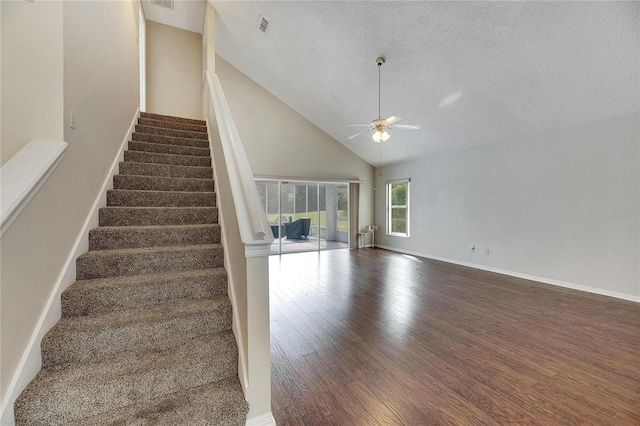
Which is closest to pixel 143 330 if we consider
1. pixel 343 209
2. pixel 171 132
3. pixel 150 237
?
pixel 150 237

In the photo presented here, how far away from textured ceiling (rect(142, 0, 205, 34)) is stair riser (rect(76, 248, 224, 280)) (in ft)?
18.3

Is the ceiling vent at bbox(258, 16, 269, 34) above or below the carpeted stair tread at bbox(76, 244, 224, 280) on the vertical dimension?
above

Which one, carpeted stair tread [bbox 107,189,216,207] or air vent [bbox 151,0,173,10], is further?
air vent [bbox 151,0,173,10]

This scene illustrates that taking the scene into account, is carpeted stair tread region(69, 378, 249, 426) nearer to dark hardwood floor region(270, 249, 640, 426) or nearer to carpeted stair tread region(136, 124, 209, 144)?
dark hardwood floor region(270, 249, 640, 426)

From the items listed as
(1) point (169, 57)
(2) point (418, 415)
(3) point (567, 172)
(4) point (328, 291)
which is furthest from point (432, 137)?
(1) point (169, 57)

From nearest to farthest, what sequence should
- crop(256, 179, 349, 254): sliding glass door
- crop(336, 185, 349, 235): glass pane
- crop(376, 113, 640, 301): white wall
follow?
crop(376, 113, 640, 301): white wall → crop(256, 179, 349, 254): sliding glass door → crop(336, 185, 349, 235): glass pane

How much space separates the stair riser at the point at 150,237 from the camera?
6.97ft

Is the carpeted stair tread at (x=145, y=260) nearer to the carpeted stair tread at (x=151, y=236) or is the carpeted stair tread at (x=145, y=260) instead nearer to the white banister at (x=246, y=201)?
the carpeted stair tread at (x=151, y=236)

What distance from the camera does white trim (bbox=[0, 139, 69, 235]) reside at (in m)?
1.18

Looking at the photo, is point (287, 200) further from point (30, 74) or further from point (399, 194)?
point (30, 74)

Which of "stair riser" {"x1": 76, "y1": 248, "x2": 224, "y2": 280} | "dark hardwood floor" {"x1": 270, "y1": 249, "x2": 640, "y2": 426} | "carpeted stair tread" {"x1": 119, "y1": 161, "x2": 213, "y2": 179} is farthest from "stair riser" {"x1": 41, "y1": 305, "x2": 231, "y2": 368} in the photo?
"carpeted stair tread" {"x1": 119, "y1": 161, "x2": 213, "y2": 179}

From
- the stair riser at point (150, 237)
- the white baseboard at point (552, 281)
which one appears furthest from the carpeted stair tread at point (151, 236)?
the white baseboard at point (552, 281)

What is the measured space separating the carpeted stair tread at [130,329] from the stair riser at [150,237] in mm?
645

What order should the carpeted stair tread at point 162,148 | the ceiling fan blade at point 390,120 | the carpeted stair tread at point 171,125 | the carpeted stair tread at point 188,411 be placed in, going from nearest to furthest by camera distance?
the carpeted stair tread at point 188,411 < the carpeted stair tread at point 162,148 < the ceiling fan blade at point 390,120 < the carpeted stair tread at point 171,125
